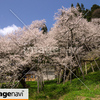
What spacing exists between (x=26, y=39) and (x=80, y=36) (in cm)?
793

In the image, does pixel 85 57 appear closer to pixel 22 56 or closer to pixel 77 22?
pixel 77 22

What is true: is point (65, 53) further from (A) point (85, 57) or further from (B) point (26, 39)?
(B) point (26, 39)

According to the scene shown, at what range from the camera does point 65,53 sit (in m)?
17.3

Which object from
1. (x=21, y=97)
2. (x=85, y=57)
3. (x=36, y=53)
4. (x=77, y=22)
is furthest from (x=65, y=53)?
(x=21, y=97)

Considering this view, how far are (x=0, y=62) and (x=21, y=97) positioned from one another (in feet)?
18.6

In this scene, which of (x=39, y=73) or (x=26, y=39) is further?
(x=26, y=39)

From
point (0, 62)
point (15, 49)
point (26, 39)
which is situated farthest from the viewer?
point (26, 39)

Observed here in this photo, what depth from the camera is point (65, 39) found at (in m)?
16.7

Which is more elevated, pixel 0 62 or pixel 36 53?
pixel 36 53

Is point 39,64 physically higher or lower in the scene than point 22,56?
lower

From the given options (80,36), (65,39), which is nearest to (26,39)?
(65,39)

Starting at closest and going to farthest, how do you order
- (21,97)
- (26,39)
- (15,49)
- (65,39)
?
(21,97), (15,49), (26,39), (65,39)

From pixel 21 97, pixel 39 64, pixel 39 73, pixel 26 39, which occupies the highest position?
pixel 26 39

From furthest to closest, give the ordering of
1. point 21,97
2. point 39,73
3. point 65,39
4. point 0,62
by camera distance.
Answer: point 65,39, point 39,73, point 0,62, point 21,97
